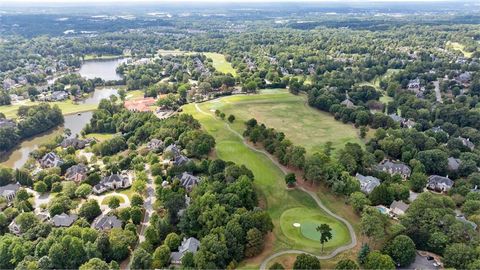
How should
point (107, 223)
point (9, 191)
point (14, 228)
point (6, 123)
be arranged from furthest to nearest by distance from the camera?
point (6, 123), point (9, 191), point (14, 228), point (107, 223)

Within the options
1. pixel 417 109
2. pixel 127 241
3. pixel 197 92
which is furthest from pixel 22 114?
pixel 417 109

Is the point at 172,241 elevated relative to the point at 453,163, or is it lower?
lower

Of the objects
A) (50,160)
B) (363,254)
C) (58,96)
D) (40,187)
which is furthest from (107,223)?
(58,96)

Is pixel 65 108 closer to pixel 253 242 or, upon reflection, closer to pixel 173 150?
pixel 173 150

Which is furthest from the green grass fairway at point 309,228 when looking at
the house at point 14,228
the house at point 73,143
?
the house at point 73,143

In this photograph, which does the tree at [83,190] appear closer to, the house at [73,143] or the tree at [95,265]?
the tree at [95,265]

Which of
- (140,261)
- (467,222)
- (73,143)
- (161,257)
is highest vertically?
(467,222)

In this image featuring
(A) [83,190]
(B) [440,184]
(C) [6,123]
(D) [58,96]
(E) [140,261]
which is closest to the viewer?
(E) [140,261]
